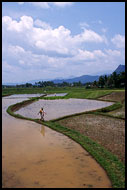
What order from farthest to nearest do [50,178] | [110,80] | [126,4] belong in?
1. [110,80]
2. [50,178]
3. [126,4]

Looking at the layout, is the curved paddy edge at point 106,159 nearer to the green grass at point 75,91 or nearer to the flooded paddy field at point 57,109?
the flooded paddy field at point 57,109

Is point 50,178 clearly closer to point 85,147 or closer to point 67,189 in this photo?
point 67,189

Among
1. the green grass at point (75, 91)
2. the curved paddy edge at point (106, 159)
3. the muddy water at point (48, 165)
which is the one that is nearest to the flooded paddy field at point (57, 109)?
the muddy water at point (48, 165)

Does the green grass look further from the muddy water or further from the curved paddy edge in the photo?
the muddy water

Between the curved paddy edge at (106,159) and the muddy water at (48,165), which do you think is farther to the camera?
the curved paddy edge at (106,159)

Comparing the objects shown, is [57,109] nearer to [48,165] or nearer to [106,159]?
[106,159]

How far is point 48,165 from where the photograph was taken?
9.19 meters

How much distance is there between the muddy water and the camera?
7594 millimetres

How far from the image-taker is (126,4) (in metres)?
6.25

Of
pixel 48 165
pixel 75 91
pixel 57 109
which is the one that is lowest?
pixel 48 165

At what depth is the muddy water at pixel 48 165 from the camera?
759 centimetres

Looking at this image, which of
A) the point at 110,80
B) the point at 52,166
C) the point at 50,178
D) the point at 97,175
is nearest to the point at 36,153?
the point at 52,166

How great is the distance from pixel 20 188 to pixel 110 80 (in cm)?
8244

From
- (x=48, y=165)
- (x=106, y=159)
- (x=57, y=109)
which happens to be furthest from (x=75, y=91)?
(x=48, y=165)
